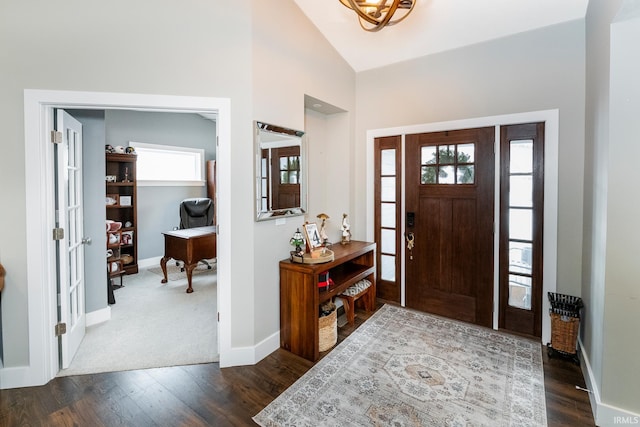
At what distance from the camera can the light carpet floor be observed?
2.52 m

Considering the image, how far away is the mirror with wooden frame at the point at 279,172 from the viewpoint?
2529mm

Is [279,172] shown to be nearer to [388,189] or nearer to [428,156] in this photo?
[388,189]

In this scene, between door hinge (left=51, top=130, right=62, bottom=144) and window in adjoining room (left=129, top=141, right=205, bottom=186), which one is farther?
window in adjoining room (left=129, top=141, right=205, bottom=186)

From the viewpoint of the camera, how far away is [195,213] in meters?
5.36

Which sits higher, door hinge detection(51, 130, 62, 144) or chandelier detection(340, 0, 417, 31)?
chandelier detection(340, 0, 417, 31)

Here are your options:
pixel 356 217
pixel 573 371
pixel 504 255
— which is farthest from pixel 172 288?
pixel 573 371

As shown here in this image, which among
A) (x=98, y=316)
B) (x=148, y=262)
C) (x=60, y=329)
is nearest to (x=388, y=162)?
(x=60, y=329)

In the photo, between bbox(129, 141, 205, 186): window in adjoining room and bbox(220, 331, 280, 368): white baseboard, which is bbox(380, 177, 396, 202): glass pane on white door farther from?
bbox(129, 141, 205, 186): window in adjoining room

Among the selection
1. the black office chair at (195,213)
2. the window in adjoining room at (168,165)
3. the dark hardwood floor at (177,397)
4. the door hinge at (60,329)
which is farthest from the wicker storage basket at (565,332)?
the window in adjoining room at (168,165)

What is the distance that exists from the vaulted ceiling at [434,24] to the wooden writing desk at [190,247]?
2973 mm

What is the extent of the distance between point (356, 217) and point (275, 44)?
2114 millimetres

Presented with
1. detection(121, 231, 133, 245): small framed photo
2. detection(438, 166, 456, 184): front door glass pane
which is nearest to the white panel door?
detection(121, 231, 133, 245): small framed photo

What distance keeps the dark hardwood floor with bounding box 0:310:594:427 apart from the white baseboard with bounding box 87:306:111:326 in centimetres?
100

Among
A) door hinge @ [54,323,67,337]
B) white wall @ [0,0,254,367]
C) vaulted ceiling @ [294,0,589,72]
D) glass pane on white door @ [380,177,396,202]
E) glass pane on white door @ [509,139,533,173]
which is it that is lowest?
door hinge @ [54,323,67,337]
